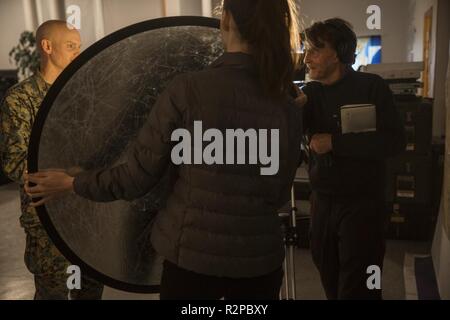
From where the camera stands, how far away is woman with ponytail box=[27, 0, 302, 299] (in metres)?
0.73

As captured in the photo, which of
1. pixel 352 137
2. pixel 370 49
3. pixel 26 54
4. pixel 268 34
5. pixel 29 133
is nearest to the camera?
pixel 268 34

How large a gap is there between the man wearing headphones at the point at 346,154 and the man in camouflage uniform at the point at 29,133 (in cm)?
72

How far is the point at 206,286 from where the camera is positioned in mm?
801

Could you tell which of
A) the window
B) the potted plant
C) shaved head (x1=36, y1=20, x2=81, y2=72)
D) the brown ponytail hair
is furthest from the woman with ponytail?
the window

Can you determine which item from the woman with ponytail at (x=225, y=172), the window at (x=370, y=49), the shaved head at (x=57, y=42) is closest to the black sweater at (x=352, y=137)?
the woman with ponytail at (x=225, y=172)

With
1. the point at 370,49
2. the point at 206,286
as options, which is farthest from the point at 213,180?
the point at 370,49

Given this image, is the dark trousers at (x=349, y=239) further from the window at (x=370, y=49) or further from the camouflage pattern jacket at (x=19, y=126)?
the window at (x=370, y=49)

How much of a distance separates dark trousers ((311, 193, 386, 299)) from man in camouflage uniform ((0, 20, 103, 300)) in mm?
725

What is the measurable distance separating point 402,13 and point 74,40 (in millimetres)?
4194

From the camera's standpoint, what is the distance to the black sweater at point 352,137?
1348 millimetres

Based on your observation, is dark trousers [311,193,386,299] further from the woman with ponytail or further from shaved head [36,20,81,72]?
shaved head [36,20,81,72]

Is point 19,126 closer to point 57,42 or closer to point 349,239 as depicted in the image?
point 57,42

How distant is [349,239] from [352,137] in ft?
1.02
